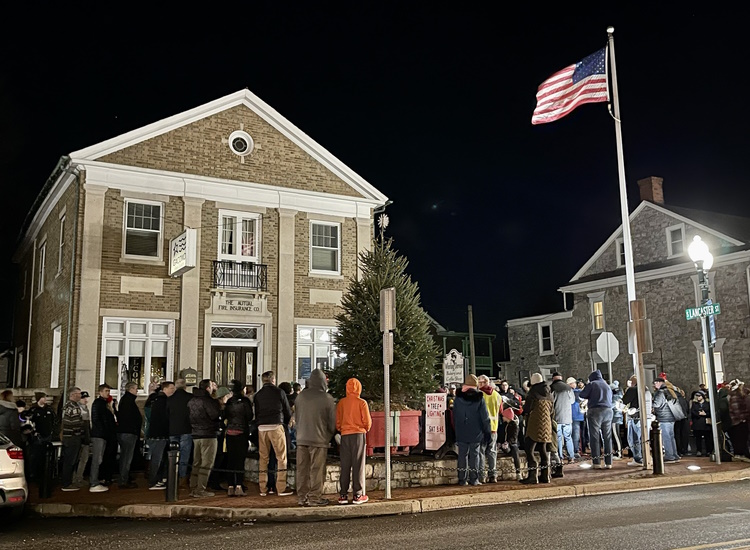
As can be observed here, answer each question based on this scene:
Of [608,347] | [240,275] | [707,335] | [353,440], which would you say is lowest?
[353,440]

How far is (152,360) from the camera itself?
2017cm

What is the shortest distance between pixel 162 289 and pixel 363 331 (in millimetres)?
8523

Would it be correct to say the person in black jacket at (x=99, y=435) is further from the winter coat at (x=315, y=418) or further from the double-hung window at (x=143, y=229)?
the double-hung window at (x=143, y=229)

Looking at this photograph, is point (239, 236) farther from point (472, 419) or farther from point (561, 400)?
point (472, 419)

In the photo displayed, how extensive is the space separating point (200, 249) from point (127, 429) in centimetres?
842

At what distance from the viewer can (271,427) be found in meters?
11.8

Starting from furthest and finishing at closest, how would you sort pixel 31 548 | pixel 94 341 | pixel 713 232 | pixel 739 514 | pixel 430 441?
pixel 713 232, pixel 94 341, pixel 430 441, pixel 739 514, pixel 31 548

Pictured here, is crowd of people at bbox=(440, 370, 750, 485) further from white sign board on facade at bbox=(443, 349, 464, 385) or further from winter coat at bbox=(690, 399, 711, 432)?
white sign board on facade at bbox=(443, 349, 464, 385)

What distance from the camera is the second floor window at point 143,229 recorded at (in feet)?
66.4

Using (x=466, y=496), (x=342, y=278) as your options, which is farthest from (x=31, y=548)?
(x=342, y=278)

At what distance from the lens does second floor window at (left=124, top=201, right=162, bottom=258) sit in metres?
20.2

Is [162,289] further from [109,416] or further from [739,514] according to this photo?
[739,514]

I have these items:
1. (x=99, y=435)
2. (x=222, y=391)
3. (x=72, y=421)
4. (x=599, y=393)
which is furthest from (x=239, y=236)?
(x=599, y=393)

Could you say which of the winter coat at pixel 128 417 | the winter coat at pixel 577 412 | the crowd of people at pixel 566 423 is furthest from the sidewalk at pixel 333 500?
the winter coat at pixel 577 412
